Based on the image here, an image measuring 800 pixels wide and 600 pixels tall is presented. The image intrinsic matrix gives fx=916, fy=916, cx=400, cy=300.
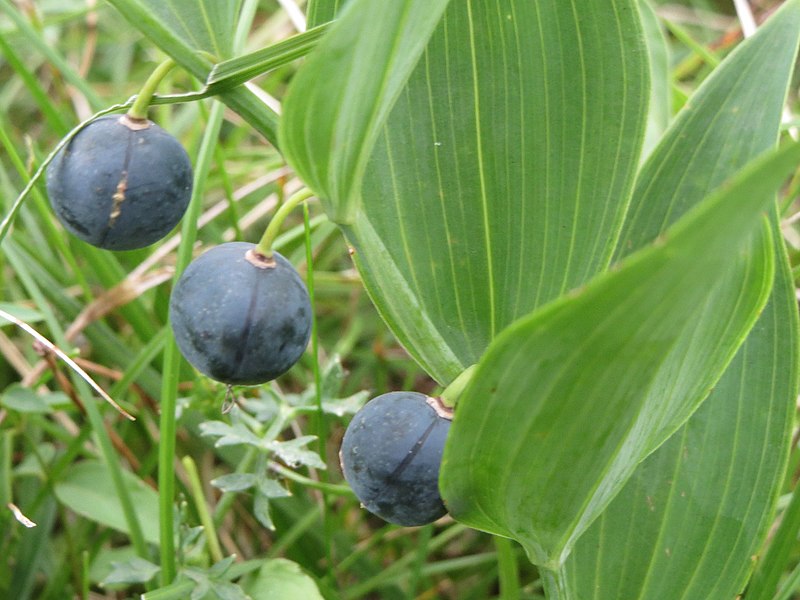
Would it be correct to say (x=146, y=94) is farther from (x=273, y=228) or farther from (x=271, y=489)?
(x=271, y=489)

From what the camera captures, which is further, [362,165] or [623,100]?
[623,100]

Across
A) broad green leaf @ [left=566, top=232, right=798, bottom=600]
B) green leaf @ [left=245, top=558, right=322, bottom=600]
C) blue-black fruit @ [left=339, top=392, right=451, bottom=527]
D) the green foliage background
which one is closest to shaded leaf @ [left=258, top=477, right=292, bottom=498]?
the green foliage background

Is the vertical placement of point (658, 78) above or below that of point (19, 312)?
above

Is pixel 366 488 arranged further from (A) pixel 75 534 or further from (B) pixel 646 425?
(A) pixel 75 534

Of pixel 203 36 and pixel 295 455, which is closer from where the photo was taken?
pixel 203 36

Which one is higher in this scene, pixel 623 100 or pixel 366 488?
pixel 623 100

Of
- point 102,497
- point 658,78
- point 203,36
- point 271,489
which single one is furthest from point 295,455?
point 658,78

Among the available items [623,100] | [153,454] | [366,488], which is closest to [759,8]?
[623,100]

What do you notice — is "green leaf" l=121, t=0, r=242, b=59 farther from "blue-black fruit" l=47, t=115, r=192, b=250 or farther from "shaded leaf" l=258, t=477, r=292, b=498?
"shaded leaf" l=258, t=477, r=292, b=498
